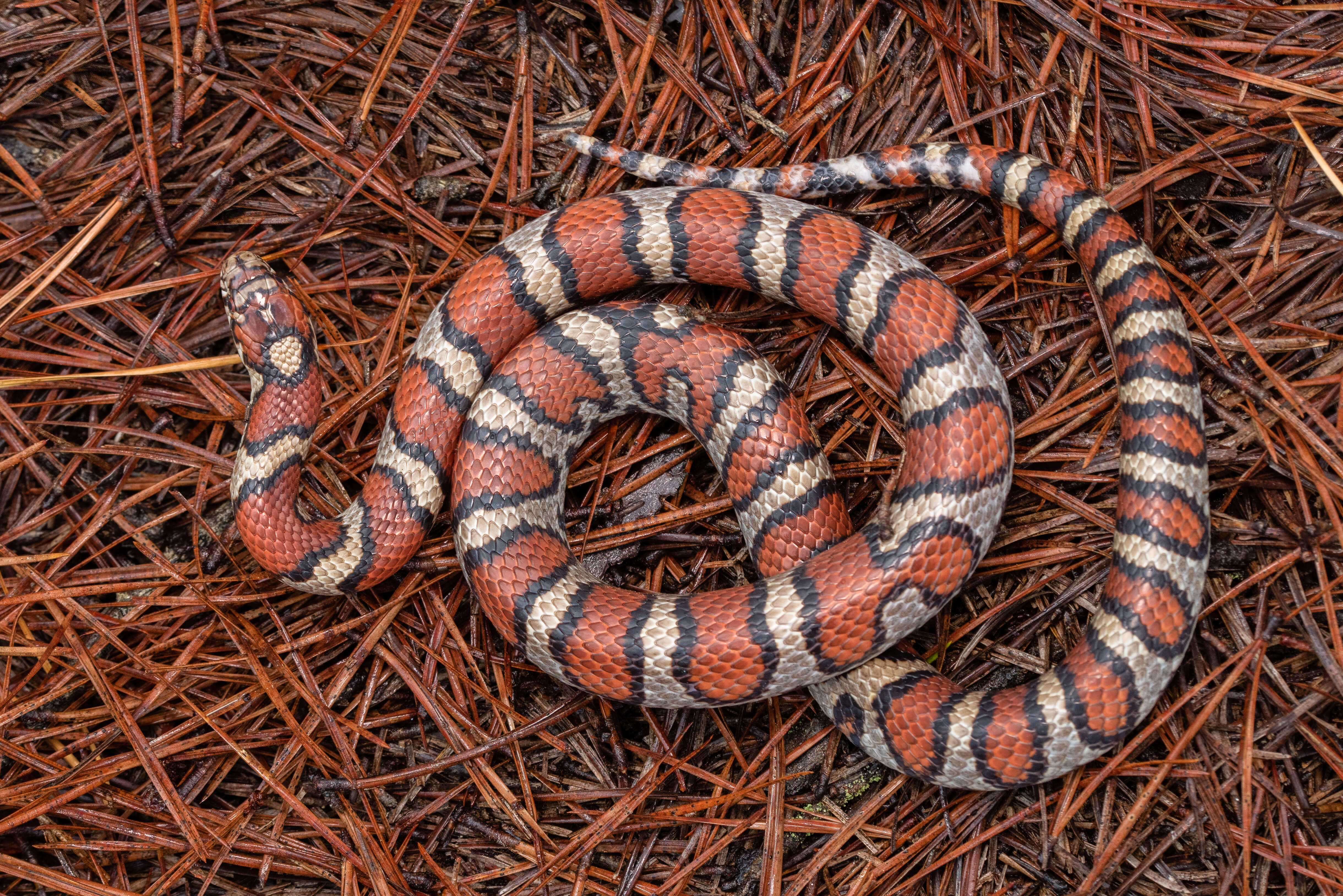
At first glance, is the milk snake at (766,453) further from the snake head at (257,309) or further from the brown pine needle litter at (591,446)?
the brown pine needle litter at (591,446)

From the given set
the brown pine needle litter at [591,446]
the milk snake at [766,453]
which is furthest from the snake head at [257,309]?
the brown pine needle litter at [591,446]

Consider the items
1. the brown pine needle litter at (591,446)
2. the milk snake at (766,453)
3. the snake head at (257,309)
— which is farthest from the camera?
the snake head at (257,309)

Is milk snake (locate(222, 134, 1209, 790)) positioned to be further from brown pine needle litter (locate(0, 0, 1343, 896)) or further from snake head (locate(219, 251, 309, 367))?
brown pine needle litter (locate(0, 0, 1343, 896))

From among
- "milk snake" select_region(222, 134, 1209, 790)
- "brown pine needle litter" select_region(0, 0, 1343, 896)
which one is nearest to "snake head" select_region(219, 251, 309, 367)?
"milk snake" select_region(222, 134, 1209, 790)

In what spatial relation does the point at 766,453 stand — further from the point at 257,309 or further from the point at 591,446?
the point at 257,309

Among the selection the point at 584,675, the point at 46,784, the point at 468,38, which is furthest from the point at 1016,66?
the point at 46,784

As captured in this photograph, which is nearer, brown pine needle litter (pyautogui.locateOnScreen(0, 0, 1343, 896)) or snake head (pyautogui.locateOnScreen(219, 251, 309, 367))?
brown pine needle litter (pyautogui.locateOnScreen(0, 0, 1343, 896))
